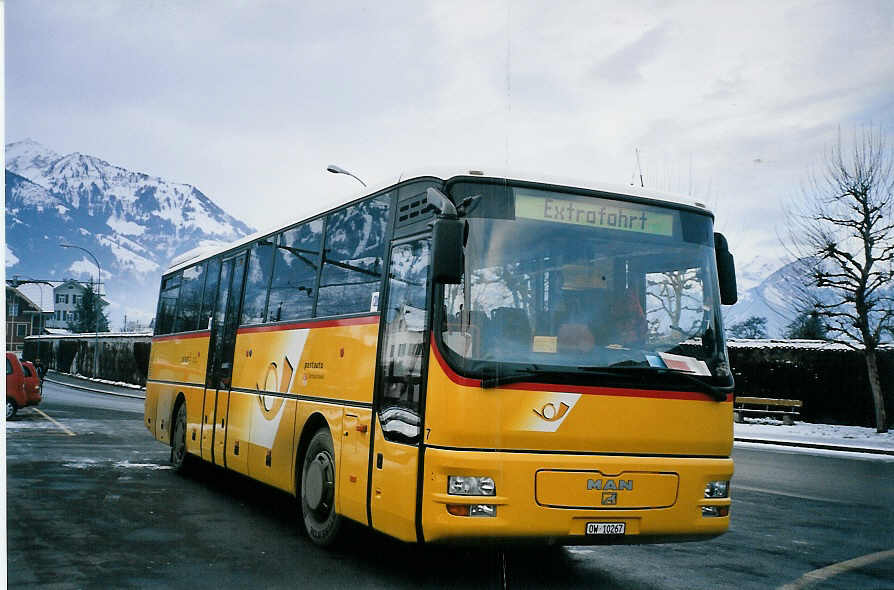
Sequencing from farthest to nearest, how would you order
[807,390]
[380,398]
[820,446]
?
[807,390], [820,446], [380,398]

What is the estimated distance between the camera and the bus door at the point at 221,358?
37.8ft

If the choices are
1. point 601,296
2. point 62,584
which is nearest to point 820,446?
point 601,296

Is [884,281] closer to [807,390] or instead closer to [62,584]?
[807,390]

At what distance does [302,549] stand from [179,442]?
6219mm

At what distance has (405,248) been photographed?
7.25 m

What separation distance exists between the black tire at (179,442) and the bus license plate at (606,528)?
8.30 metres

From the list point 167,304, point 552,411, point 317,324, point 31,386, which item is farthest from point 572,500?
point 31,386

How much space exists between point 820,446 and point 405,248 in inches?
739

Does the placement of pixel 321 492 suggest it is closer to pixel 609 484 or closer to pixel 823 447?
pixel 609 484

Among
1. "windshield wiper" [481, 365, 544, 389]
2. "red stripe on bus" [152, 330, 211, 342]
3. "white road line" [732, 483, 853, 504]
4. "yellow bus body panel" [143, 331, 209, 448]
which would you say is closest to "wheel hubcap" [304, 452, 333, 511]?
"windshield wiper" [481, 365, 544, 389]

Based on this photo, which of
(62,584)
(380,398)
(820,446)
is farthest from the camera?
(820,446)

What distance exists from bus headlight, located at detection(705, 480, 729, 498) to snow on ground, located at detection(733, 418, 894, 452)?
17.1m

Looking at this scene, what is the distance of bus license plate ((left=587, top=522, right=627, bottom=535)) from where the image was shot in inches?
252

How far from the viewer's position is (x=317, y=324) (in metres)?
8.75
